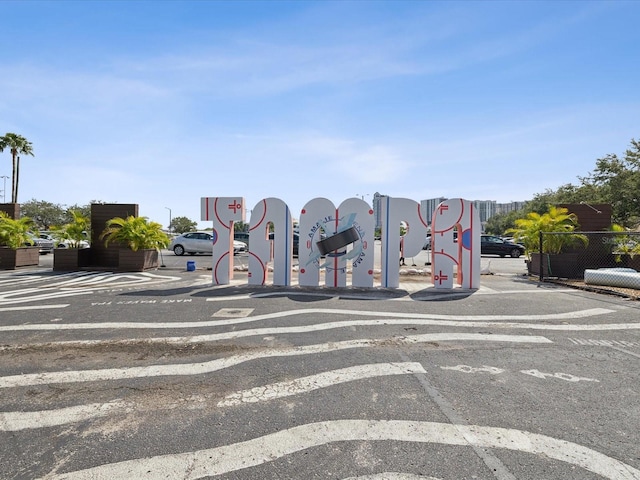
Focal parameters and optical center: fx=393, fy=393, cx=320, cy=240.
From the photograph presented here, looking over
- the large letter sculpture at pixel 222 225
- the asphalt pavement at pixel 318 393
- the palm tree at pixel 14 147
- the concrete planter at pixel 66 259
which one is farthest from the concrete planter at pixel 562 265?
the palm tree at pixel 14 147

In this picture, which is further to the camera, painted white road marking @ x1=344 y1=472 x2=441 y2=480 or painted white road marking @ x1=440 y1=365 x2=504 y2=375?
painted white road marking @ x1=440 y1=365 x2=504 y2=375

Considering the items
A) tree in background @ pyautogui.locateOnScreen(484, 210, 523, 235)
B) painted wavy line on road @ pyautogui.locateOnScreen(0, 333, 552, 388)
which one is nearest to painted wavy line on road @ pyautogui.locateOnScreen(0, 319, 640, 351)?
painted wavy line on road @ pyautogui.locateOnScreen(0, 333, 552, 388)

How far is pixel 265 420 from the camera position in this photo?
324cm

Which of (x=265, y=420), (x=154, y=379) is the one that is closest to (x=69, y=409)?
(x=154, y=379)

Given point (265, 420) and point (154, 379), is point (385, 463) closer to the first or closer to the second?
point (265, 420)

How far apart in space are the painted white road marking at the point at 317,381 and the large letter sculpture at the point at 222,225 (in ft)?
26.7

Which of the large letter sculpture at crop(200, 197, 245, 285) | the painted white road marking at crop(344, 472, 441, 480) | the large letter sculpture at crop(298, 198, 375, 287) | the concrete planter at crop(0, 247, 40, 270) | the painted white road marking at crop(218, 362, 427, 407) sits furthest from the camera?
the concrete planter at crop(0, 247, 40, 270)

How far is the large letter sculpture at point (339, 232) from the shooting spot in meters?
11.3

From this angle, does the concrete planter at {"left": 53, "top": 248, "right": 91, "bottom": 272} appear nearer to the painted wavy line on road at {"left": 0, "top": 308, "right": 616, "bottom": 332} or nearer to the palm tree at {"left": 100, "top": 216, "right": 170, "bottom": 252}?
the palm tree at {"left": 100, "top": 216, "right": 170, "bottom": 252}

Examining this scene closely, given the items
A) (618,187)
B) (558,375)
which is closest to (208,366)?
(558,375)

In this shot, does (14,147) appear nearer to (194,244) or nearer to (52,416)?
(194,244)

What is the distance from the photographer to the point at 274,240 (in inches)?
463

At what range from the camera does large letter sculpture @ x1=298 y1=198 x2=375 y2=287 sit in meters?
11.3

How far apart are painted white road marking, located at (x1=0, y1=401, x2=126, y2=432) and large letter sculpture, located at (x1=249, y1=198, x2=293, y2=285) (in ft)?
26.6
